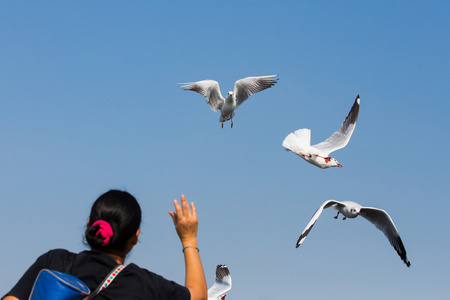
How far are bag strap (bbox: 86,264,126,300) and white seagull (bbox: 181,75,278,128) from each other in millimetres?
12634

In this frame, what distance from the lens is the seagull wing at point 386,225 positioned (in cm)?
1167

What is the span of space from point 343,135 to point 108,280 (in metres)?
11.7

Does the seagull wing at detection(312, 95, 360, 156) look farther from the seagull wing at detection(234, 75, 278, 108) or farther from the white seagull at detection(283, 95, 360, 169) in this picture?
the seagull wing at detection(234, 75, 278, 108)

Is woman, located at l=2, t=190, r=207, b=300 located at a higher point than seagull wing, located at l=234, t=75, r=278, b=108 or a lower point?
lower

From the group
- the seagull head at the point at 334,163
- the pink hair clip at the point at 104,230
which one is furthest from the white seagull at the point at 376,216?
the pink hair clip at the point at 104,230

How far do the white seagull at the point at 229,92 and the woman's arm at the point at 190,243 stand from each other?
40.8 feet

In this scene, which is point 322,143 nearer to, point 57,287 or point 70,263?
point 70,263

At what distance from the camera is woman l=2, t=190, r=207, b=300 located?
2.38 meters

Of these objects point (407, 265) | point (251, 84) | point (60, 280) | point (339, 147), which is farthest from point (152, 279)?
point (251, 84)

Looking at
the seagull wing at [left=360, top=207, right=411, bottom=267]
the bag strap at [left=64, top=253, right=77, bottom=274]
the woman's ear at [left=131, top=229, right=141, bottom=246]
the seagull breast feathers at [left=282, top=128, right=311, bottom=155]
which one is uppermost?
the seagull breast feathers at [left=282, top=128, right=311, bottom=155]

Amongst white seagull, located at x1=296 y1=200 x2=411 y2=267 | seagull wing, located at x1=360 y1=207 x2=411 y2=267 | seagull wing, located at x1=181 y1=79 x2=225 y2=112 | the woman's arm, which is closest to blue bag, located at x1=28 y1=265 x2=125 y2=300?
the woman's arm

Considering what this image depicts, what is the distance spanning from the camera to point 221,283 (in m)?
17.7

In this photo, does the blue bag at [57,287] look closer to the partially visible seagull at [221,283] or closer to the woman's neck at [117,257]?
the woman's neck at [117,257]

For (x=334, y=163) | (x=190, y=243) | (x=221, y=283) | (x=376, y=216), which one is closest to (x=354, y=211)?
(x=376, y=216)
